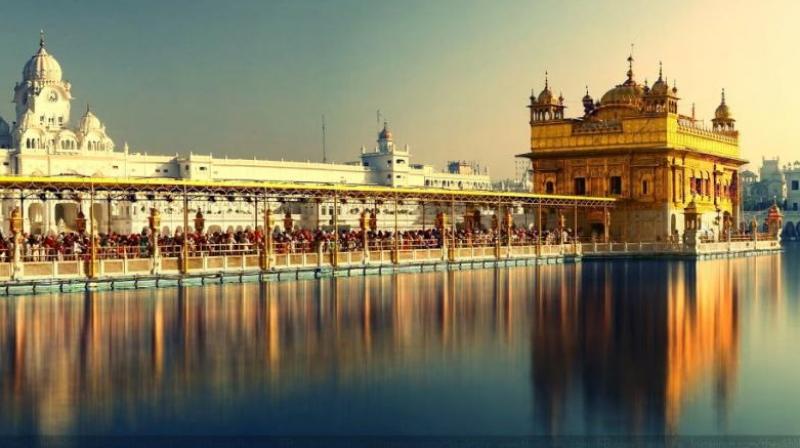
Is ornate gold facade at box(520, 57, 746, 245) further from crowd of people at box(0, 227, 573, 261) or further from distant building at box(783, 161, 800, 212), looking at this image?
distant building at box(783, 161, 800, 212)

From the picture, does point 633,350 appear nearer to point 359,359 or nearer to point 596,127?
point 359,359

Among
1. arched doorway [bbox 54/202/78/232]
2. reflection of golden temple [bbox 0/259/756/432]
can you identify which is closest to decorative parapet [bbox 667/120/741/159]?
reflection of golden temple [bbox 0/259/756/432]

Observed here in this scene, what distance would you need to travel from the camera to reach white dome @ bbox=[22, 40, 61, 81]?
13000 cm

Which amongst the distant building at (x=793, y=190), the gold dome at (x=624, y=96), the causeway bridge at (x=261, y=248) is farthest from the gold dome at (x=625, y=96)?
the distant building at (x=793, y=190)

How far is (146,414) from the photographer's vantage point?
1490cm

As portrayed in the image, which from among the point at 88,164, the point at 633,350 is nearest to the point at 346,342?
the point at 633,350

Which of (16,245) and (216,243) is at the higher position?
(16,245)

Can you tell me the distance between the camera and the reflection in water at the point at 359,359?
15.0m

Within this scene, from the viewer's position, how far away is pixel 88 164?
122750 mm

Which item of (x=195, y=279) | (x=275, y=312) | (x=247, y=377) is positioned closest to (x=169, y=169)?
(x=195, y=279)

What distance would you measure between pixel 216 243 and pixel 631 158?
114 ft

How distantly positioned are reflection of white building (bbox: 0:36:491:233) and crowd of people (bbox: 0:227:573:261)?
2317 inches

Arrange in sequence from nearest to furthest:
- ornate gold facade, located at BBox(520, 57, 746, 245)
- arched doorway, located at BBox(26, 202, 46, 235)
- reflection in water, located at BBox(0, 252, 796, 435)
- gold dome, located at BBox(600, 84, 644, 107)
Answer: reflection in water, located at BBox(0, 252, 796, 435) < ornate gold facade, located at BBox(520, 57, 746, 245) < gold dome, located at BBox(600, 84, 644, 107) < arched doorway, located at BBox(26, 202, 46, 235)

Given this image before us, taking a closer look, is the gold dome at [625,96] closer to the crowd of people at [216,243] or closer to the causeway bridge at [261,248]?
the causeway bridge at [261,248]
